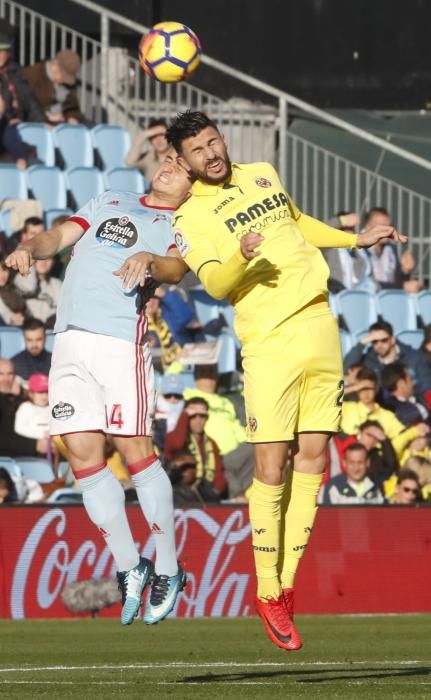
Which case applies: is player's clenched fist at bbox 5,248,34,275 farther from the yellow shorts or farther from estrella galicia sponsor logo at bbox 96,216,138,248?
the yellow shorts

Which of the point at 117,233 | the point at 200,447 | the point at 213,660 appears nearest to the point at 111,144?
the point at 200,447

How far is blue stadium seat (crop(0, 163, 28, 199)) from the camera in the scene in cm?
1669

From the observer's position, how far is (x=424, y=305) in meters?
17.8

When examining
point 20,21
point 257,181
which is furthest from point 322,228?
point 20,21

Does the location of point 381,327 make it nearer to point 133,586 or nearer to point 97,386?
point 97,386

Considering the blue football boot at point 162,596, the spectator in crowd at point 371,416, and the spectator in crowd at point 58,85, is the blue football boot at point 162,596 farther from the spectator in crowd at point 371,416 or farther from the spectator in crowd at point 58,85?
the spectator in crowd at point 58,85

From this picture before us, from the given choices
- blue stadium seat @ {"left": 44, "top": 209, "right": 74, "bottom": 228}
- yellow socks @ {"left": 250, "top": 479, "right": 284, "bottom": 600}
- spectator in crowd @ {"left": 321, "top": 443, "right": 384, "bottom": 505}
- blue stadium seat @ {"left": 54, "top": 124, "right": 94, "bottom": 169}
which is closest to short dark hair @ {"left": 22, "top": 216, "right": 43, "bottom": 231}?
blue stadium seat @ {"left": 44, "top": 209, "right": 74, "bottom": 228}

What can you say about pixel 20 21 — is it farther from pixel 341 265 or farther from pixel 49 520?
pixel 49 520

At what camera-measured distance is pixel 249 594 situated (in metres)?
13.6

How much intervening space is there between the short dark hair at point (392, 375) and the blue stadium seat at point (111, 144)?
3987mm

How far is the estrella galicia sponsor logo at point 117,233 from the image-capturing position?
333 inches

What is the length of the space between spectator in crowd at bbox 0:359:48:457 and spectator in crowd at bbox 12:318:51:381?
11.0 inches

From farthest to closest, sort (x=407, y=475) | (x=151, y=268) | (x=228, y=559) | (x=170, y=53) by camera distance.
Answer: (x=407, y=475) → (x=228, y=559) → (x=170, y=53) → (x=151, y=268)

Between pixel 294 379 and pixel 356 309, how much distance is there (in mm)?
9130
